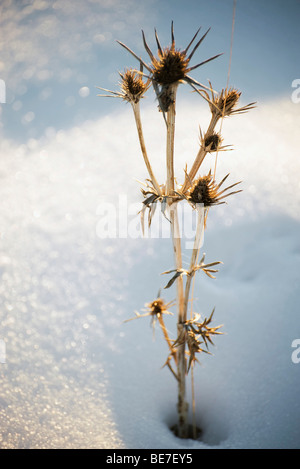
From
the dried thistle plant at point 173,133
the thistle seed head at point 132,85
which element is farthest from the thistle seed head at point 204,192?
the thistle seed head at point 132,85

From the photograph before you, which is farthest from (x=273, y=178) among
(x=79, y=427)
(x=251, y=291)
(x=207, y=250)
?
(x=79, y=427)

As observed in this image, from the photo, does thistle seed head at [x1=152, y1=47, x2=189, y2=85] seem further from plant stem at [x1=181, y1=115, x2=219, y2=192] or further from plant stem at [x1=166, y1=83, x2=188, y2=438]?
plant stem at [x1=181, y1=115, x2=219, y2=192]

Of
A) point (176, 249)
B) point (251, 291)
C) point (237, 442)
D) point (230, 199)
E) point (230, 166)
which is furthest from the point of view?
point (230, 166)

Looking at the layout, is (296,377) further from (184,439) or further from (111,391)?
(111,391)

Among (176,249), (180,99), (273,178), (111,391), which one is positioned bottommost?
(111,391)

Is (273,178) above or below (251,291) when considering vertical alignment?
above

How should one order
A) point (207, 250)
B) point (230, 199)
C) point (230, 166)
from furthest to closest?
1. point (230, 166)
2. point (230, 199)
3. point (207, 250)

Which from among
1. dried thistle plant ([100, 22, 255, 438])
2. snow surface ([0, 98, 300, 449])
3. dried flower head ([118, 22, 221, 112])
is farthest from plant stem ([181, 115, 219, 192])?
snow surface ([0, 98, 300, 449])

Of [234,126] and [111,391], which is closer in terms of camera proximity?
[111,391]
